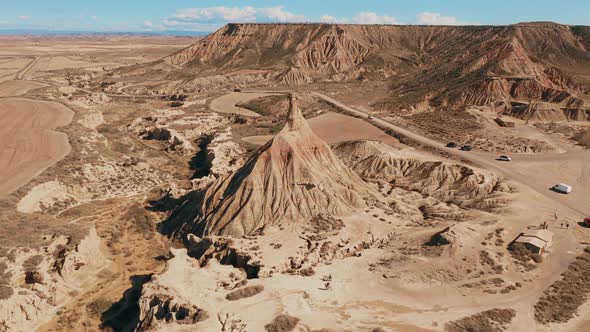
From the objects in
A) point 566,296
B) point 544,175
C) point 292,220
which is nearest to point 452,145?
point 544,175

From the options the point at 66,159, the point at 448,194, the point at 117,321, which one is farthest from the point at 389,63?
the point at 117,321

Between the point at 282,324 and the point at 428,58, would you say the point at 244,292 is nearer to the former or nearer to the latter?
the point at 282,324

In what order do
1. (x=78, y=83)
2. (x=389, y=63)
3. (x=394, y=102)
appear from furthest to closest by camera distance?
(x=389, y=63) → (x=78, y=83) → (x=394, y=102)

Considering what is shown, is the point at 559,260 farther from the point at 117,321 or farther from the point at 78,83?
the point at 78,83

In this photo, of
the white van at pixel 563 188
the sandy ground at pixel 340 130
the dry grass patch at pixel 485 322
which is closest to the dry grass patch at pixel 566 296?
the dry grass patch at pixel 485 322

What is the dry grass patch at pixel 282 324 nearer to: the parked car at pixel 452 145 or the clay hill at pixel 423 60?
the parked car at pixel 452 145

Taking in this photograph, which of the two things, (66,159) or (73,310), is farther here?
(66,159)

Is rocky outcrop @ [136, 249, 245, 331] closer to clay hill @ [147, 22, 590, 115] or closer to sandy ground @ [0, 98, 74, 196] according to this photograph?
sandy ground @ [0, 98, 74, 196]
